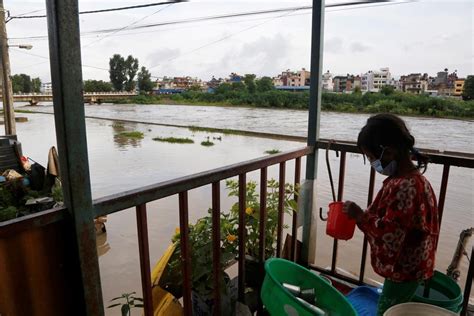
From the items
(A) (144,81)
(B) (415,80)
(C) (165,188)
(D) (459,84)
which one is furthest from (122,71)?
(C) (165,188)

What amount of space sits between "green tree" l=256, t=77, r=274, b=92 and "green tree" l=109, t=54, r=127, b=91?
68.5 feet

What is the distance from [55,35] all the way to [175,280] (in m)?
1.13

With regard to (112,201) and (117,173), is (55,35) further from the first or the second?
(117,173)

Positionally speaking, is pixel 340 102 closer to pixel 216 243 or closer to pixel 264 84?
pixel 264 84

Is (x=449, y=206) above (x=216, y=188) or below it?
below

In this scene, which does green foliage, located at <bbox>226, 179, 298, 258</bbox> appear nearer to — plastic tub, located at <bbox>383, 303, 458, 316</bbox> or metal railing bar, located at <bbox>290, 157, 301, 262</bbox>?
metal railing bar, located at <bbox>290, 157, 301, 262</bbox>

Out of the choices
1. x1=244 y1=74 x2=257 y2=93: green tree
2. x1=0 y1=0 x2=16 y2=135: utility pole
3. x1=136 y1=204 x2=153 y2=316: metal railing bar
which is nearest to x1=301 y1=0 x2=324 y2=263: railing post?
x1=136 y1=204 x2=153 y2=316: metal railing bar

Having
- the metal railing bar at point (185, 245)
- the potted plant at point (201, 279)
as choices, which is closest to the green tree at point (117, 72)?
the potted plant at point (201, 279)

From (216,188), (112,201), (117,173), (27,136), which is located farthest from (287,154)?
(27,136)

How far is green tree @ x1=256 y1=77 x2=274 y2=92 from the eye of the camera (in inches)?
1185

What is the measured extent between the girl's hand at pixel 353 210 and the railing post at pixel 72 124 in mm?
950

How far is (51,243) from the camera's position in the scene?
0.87 meters

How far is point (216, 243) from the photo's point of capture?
139 centimetres

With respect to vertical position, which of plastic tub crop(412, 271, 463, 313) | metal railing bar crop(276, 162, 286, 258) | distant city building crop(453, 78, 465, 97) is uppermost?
distant city building crop(453, 78, 465, 97)
